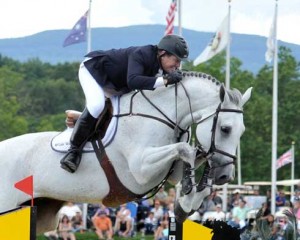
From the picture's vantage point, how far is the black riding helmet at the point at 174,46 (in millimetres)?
8305

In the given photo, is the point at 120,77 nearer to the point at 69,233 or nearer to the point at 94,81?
the point at 94,81

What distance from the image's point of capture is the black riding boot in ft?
28.2

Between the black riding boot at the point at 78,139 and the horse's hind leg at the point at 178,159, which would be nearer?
the horse's hind leg at the point at 178,159

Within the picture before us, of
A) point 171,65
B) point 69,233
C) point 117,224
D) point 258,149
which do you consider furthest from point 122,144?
point 258,149

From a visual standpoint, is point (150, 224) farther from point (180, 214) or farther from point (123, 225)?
point (180, 214)

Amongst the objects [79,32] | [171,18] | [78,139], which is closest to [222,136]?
[78,139]

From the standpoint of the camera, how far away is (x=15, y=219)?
7387 mm

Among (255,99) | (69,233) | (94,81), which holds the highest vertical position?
(255,99)

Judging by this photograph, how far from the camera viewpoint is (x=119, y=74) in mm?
8516

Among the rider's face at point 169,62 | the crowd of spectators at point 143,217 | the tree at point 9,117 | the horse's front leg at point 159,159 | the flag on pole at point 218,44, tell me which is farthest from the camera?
the tree at point 9,117

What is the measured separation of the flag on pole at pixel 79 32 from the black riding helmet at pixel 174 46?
1883 cm

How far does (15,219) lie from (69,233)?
36.9ft

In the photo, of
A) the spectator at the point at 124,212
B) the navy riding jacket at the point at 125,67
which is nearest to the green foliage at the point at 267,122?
the spectator at the point at 124,212

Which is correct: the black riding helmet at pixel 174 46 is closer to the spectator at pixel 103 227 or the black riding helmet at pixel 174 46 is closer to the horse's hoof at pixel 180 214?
the horse's hoof at pixel 180 214
